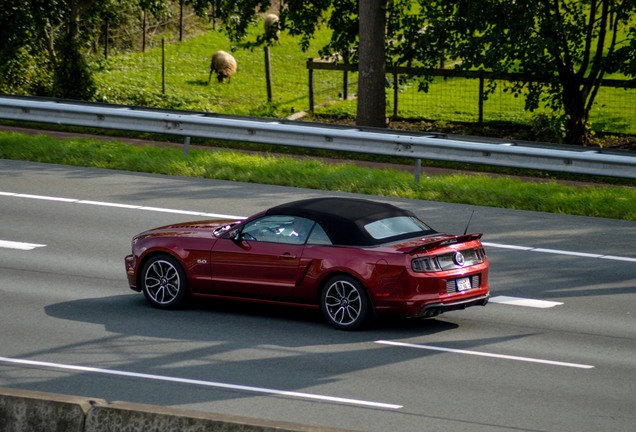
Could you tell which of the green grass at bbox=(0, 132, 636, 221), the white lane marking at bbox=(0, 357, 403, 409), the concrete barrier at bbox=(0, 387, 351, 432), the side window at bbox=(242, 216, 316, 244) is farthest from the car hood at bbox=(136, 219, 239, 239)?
the green grass at bbox=(0, 132, 636, 221)

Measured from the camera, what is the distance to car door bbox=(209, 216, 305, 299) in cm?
1273

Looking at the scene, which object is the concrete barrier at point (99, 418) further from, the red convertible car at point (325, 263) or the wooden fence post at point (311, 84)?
the wooden fence post at point (311, 84)

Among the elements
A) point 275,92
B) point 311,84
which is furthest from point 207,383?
point 275,92

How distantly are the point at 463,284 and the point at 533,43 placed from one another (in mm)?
13066

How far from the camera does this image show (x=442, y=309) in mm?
12164

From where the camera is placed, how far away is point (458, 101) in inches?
1319

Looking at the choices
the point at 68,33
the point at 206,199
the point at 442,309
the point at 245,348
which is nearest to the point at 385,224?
the point at 442,309

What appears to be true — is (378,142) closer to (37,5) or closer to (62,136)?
(62,136)

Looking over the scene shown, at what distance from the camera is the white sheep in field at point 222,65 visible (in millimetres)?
36000

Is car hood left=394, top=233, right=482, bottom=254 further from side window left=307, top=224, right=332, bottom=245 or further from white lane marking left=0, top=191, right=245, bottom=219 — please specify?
white lane marking left=0, top=191, right=245, bottom=219

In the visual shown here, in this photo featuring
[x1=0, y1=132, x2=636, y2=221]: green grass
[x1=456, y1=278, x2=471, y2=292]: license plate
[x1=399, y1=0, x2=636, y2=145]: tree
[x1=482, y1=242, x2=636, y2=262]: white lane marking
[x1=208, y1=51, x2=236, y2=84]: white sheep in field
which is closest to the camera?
[x1=456, y1=278, x2=471, y2=292]: license plate

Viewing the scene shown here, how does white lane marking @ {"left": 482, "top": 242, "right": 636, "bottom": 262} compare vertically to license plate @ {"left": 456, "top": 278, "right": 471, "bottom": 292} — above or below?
below

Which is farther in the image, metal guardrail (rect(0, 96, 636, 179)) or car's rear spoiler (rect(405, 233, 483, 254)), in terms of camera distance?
metal guardrail (rect(0, 96, 636, 179))

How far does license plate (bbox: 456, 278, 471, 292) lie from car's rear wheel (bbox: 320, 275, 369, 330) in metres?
0.97
